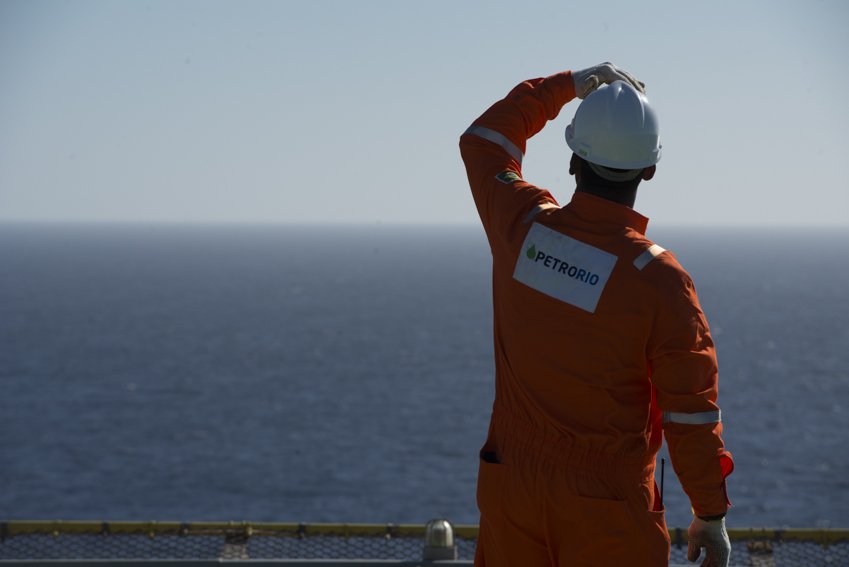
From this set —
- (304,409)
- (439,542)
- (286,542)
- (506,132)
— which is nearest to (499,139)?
(506,132)

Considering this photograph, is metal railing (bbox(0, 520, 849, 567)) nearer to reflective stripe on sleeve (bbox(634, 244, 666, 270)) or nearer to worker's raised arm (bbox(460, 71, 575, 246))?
worker's raised arm (bbox(460, 71, 575, 246))

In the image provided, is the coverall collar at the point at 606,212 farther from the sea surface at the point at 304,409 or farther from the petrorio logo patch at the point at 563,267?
the sea surface at the point at 304,409

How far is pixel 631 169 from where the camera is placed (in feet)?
10.4

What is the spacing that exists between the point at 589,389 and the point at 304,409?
175ft

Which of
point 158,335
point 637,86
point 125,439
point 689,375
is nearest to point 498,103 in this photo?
point 637,86

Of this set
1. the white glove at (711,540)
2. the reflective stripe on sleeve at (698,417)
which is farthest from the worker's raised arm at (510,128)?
the white glove at (711,540)

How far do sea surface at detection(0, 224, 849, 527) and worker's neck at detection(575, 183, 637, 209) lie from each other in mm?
33375

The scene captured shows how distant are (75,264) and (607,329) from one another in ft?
632

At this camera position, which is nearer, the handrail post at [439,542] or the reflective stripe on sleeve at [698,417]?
the reflective stripe on sleeve at [698,417]

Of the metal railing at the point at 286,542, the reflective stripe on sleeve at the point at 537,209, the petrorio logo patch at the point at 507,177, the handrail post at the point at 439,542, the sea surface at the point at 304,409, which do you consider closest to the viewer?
the reflective stripe on sleeve at the point at 537,209

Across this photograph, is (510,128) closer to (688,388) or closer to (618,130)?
(618,130)

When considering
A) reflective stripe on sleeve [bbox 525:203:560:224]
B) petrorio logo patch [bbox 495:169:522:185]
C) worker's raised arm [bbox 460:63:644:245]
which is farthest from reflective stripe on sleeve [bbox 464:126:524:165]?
reflective stripe on sleeve [bbox 525:203:560:224]

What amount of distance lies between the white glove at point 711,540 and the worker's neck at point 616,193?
104cm

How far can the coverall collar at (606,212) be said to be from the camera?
3.15m
